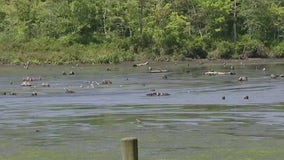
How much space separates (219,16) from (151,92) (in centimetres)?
5098

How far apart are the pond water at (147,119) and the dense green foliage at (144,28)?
31.2 m

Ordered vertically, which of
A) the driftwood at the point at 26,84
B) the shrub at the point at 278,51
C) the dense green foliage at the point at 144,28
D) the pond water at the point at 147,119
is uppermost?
the dense green foliage at the point at 144,28

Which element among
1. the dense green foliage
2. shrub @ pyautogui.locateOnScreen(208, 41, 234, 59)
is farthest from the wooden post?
shrub @ pyautogui.locateOnScreen(208, 41, 234, 59)

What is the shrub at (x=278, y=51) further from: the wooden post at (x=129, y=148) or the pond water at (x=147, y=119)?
the wooden post at (x=129, y=148)

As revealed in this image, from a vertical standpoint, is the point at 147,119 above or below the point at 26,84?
below

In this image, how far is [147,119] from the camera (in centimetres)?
2789

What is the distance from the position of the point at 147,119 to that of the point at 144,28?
5903cm

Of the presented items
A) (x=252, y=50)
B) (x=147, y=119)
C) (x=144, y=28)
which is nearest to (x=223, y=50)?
(x=252, y=50)

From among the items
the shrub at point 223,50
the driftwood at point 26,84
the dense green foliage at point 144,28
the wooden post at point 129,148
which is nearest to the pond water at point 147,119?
the driftwood at point 26,84

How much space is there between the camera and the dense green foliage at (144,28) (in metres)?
81.8

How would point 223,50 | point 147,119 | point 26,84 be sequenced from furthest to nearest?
1. point 223,50
2. point 26,84
3. point 147,119

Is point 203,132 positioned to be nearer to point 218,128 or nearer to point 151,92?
point 218,128

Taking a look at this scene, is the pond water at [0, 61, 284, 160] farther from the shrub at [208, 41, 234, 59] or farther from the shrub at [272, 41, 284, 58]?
the shrub at [272, 41, 284, 58]

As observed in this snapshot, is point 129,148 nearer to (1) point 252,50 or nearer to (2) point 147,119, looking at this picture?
(2) point 147,119
